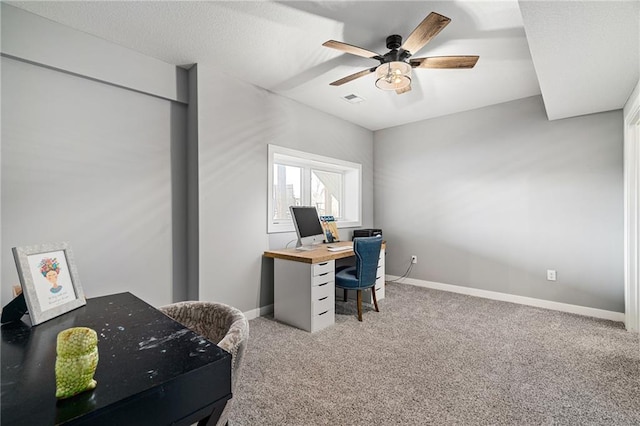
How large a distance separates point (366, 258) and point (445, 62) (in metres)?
1.90

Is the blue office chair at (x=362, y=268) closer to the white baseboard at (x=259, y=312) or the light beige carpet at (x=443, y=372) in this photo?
the light beige carpet at (x=443, y=372)

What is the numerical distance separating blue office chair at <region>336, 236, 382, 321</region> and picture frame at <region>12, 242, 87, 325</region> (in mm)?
2279

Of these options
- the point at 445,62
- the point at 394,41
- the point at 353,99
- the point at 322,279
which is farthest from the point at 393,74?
the point at 322,279

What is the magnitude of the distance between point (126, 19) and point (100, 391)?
2.48 metres

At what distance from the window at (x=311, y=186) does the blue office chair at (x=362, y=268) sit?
0.99m

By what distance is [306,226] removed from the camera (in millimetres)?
3389

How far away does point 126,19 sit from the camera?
213cm

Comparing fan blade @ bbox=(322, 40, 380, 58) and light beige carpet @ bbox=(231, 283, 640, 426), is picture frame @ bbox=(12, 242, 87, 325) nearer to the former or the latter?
light beige carpet @ bbox=(231, 283, 640, 426)

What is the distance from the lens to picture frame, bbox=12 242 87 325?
106 centimetres

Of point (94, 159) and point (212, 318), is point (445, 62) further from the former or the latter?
point (94, 159)

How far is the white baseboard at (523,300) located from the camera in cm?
319

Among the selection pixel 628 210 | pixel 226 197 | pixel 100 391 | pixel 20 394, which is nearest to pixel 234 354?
pixel 100 391

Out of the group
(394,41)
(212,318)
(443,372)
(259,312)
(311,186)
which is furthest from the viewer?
(311,186)

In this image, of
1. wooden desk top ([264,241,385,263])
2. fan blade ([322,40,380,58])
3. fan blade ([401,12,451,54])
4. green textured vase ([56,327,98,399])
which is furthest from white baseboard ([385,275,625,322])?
green textured vase ([56,327,98,399])
